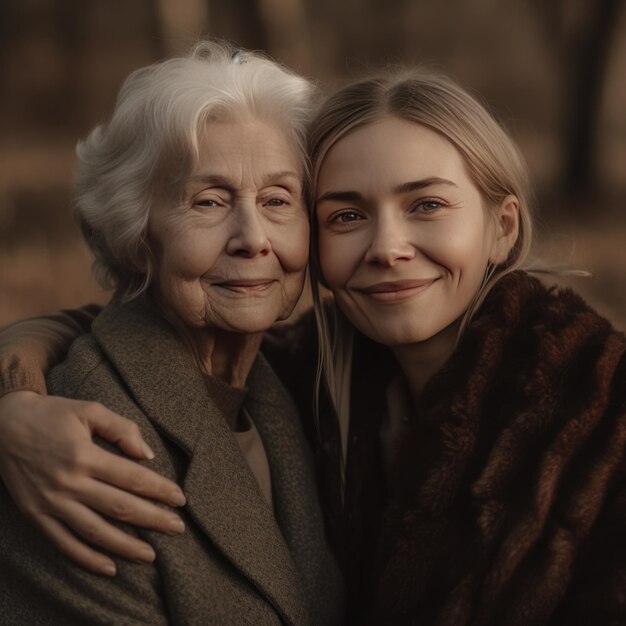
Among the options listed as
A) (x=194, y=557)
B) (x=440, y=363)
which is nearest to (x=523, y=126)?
(x=440, y=363)

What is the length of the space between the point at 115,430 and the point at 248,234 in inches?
21.3

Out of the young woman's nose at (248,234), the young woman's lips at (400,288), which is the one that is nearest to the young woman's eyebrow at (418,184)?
the young woman's lips at (400,288)

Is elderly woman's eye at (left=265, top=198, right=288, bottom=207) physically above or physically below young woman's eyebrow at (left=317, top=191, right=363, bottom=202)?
below

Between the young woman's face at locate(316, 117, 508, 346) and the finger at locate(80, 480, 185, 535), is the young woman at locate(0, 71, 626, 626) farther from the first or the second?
the finger at locate(80, 480, 185, 535)

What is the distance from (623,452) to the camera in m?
1.84

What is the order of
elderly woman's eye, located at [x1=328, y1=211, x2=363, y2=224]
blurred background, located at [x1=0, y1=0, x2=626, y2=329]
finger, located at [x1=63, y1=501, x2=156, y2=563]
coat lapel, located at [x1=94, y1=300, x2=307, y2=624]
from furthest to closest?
blurred background, located at [x1=0, y1=0, x2=626, y2=329] → elderly woman's eye, located at [x1=328, y1=211, x2=363, y2=224] → coat lapel, located at [x1=94, y1=300, x2=307, y2=624] → finger, located at [x1=63, y1=501, x2=156, y2=563]

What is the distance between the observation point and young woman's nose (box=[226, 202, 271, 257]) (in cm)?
204

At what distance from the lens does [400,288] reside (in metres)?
2.11

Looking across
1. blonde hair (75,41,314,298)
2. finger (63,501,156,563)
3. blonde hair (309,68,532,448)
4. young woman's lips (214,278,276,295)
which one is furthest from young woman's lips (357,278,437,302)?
finger (63,501,156,563)

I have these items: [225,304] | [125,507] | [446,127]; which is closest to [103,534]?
[125,507]

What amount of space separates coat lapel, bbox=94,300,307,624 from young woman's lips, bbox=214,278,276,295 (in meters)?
0.19

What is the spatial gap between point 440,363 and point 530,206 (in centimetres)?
50

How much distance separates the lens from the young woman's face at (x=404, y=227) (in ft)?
6.81

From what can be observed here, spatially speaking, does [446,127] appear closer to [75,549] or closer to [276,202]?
[276,202]
